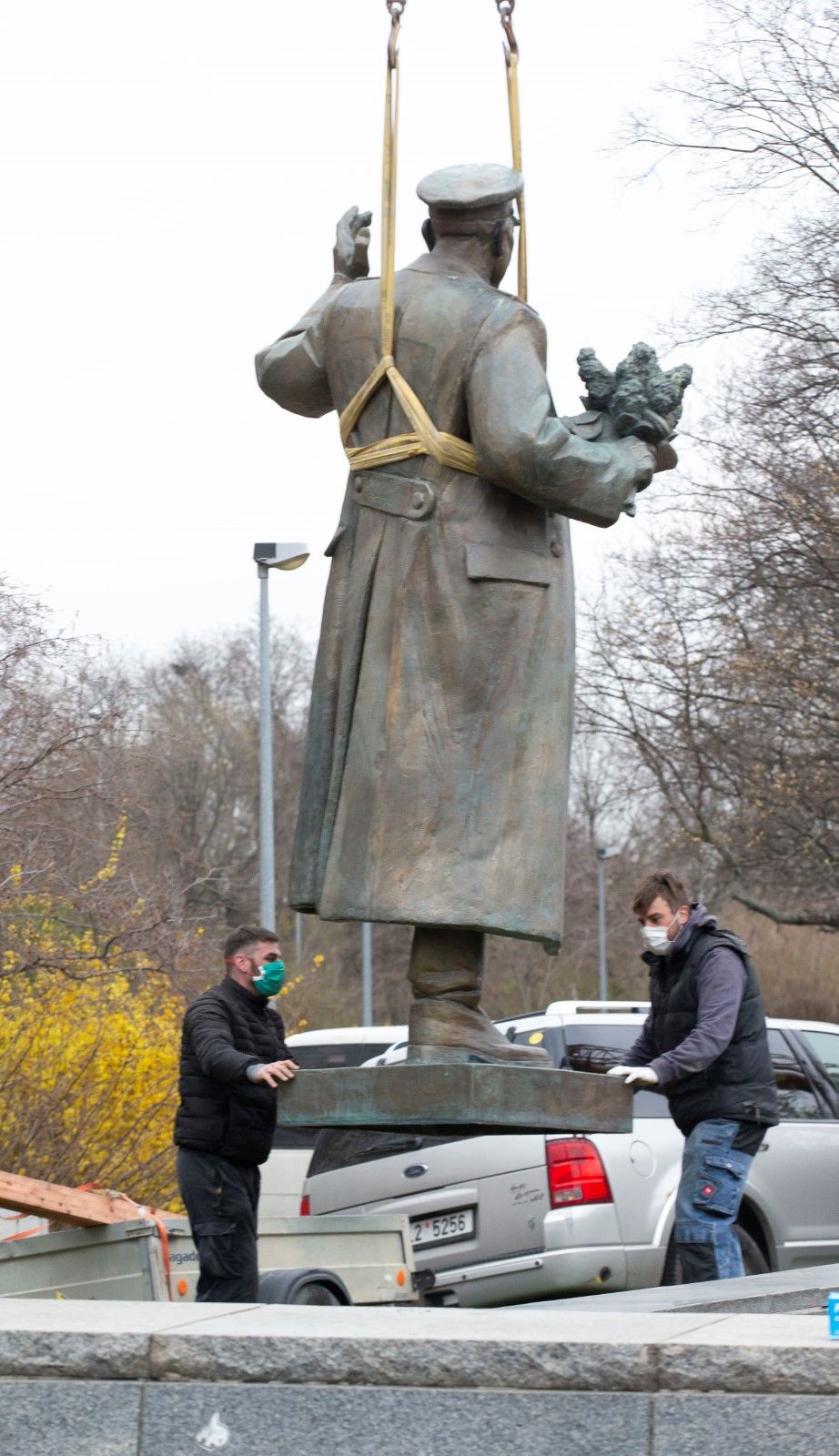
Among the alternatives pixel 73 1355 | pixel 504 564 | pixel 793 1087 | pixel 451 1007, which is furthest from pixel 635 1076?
pixel 793 1087

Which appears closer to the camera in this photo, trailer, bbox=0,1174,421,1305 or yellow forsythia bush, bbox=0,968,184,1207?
trailer, bbox=0,1174,421,1305

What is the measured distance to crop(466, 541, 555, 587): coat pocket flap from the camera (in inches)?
258

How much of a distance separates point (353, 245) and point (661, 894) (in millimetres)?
2438

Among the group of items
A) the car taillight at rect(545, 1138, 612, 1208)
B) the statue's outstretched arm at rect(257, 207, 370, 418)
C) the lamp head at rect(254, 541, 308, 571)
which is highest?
the lamp head at rect(254, 541, 308, 571)

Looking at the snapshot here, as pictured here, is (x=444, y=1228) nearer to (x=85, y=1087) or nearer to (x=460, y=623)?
(x=85, y=1087)

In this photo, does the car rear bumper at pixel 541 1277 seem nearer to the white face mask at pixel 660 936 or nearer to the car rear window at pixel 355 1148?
the car rear window at pixel 355 1148

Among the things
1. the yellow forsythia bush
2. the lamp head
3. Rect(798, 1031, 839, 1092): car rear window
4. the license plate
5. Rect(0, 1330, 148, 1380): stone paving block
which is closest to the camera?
Rect(0, 1330, 148, 1380): stone paving block

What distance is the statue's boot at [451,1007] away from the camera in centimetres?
A: 639

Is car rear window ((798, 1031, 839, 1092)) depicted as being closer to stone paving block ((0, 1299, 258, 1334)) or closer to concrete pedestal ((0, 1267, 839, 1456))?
stone paving block ((0, 1299, 258, 1334))

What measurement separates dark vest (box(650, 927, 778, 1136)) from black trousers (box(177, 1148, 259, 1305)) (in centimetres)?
149

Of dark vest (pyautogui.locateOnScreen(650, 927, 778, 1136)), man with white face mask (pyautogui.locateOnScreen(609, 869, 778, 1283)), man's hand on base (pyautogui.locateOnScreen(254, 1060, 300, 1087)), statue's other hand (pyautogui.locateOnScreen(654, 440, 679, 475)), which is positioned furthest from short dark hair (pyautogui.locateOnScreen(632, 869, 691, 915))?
man's hand on base (pyautogui.locateOnScreen(254, 1060, 300, 1087))

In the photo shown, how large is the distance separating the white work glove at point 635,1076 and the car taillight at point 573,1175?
4299 mm

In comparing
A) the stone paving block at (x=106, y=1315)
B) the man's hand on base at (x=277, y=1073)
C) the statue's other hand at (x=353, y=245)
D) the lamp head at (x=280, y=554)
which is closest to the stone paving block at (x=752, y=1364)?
the stone paving block at (x=106, y=1315)

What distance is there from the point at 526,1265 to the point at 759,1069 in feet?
11.4
